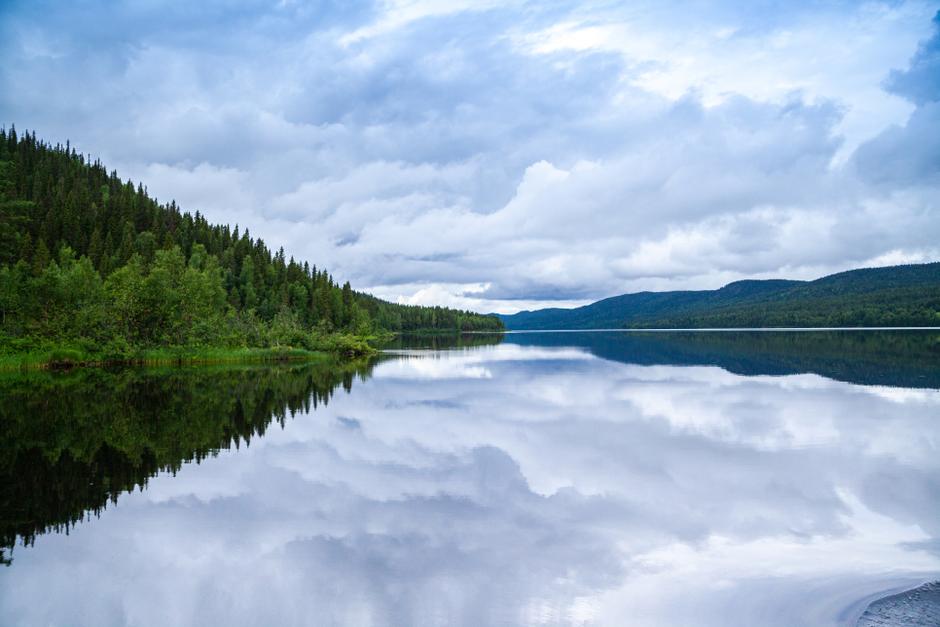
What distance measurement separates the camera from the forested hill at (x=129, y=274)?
183 ft

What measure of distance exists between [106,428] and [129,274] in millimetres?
50438

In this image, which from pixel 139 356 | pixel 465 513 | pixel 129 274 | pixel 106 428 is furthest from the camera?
pixel 129 274

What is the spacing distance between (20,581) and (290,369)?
150ft

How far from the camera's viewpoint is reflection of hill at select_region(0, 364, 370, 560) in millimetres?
13672

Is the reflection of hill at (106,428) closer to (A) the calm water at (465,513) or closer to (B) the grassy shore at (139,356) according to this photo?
(A) the calm water at (465,513)

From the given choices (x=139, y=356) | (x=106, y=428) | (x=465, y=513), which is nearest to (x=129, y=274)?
(x=139, y=356)

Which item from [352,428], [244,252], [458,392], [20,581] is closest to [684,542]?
[20,581]

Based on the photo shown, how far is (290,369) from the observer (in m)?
54.4

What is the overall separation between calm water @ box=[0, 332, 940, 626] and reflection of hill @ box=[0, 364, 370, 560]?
134 mm

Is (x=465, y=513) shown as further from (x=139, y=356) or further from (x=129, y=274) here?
(x=129, y=274)

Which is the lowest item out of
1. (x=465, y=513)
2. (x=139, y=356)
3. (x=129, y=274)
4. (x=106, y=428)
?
(x=465, y=513)

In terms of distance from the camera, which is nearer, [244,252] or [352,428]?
[352,428]

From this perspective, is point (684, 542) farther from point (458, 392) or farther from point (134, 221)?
point (134, 221)

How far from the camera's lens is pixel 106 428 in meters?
22.0
